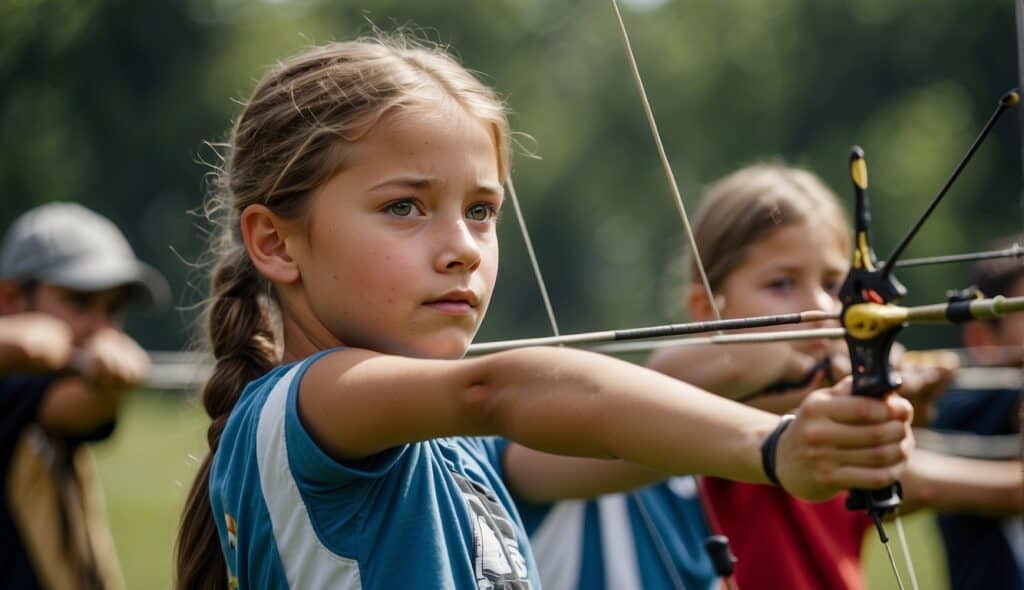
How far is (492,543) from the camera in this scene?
7.30ft

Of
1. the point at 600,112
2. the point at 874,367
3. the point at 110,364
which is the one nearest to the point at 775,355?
the point at 874,367

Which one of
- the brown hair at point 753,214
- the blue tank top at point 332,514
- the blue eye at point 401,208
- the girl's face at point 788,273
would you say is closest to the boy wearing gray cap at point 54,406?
the brown hair at point 753,214

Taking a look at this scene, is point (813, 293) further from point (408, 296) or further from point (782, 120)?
point (782, 120)

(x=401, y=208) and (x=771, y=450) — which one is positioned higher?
(x=401, y=208)

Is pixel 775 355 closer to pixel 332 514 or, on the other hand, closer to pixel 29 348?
pixel 332 514

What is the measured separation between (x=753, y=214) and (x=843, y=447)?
1.87 m

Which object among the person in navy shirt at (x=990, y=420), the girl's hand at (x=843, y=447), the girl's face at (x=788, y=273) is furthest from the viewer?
the person in navy shirt at (x=990, y=420)

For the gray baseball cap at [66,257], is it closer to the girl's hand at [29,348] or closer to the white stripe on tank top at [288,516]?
the girl's hand at [29,348]

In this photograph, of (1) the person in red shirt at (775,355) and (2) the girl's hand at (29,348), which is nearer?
(1) the person in red shirt at (775,355)

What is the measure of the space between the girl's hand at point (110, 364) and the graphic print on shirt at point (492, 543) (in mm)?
3262

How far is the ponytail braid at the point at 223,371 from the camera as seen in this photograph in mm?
2453

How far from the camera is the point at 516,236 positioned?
45.2 metres

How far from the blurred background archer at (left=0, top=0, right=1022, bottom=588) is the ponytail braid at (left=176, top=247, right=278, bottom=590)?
2809 cm

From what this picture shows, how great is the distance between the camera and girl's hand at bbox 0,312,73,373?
15.7 ft
